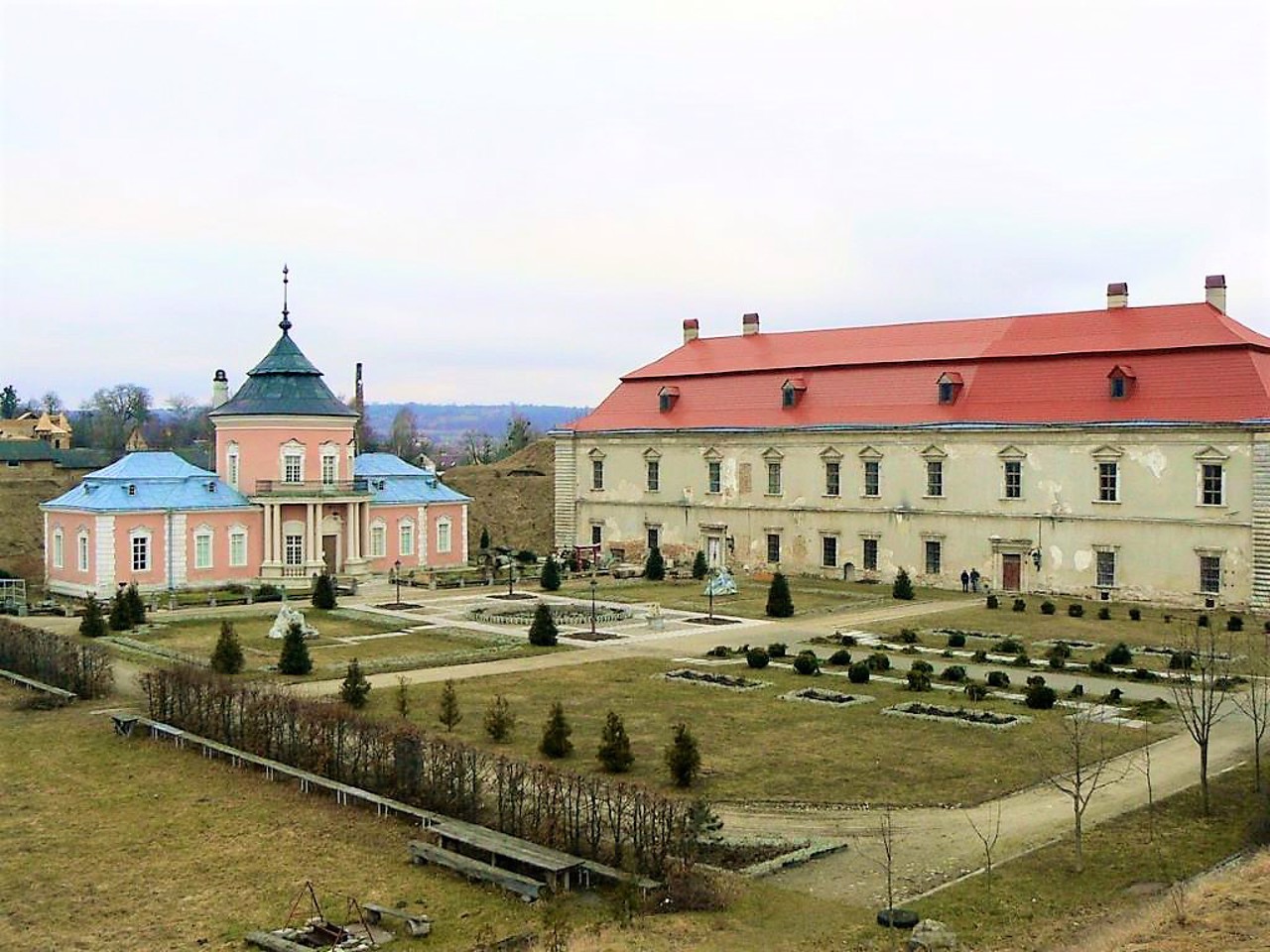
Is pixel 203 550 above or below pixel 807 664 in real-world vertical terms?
above

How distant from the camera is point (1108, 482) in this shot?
1769 inches

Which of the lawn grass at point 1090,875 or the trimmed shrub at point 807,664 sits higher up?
the trimmed shrub at point 807,664

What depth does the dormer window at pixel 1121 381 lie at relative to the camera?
4481cm

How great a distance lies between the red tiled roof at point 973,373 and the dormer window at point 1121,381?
0.25m

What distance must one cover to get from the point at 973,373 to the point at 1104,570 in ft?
31.8

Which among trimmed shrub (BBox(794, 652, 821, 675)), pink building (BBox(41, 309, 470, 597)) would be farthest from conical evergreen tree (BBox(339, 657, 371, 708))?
pink building (BBox(41, 309, 470, 597))

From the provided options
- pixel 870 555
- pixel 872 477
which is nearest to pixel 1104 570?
pixel 870 555

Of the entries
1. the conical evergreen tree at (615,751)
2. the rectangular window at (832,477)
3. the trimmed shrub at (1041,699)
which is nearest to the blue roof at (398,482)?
the rectangular window at (832,477)

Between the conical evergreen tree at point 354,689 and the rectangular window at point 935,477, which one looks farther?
the rectangular window at point 935,477

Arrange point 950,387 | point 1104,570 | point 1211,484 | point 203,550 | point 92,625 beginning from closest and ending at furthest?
point 92,625, point 1211,484, point 1104,570, point 203,550, point 950,387

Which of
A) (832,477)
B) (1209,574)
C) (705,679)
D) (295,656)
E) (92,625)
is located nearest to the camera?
(705,679)

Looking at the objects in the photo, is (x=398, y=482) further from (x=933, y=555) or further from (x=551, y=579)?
(x=933, y=555)

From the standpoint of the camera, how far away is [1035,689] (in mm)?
26016

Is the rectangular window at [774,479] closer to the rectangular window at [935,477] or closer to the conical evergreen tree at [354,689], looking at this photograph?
the rectangular window at [935,477]
